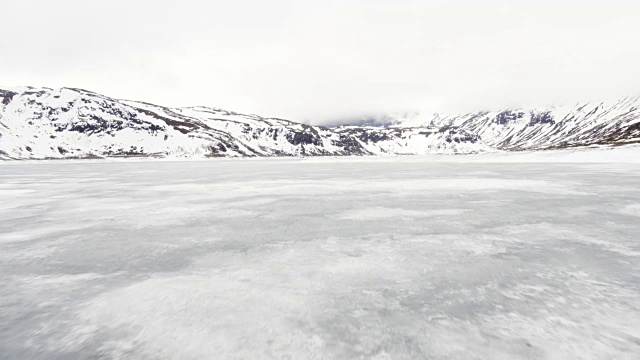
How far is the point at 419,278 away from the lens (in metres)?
5.73

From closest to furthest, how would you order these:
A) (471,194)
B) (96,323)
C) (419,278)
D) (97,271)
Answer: (96,323) < (419,278) < (97,271) < (471,194)

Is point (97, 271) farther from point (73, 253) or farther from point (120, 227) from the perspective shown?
point (120, 227)

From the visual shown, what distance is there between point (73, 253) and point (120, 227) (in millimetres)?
2597

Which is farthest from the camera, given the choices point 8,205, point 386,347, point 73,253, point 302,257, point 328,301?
point 8,205

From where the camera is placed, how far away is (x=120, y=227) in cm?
999

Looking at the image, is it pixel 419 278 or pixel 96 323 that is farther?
pixel 419 278

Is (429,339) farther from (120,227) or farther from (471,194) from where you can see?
(471,194)

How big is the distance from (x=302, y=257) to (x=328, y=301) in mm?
2053

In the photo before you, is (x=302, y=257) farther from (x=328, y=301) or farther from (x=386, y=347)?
(x=386, y=347)

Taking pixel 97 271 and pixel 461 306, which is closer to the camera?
pixel 461 306

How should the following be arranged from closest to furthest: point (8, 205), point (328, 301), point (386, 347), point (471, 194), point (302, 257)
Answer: point (386, 347) → point (328, 301) → point (302, 257) → point (8, 205) → point (471, 194)

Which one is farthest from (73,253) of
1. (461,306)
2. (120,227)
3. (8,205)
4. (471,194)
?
(471,194)

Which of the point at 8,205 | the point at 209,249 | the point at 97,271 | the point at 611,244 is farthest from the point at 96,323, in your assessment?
the point at 8,205

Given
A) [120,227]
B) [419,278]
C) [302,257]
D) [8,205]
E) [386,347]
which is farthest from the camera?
[8,205]
